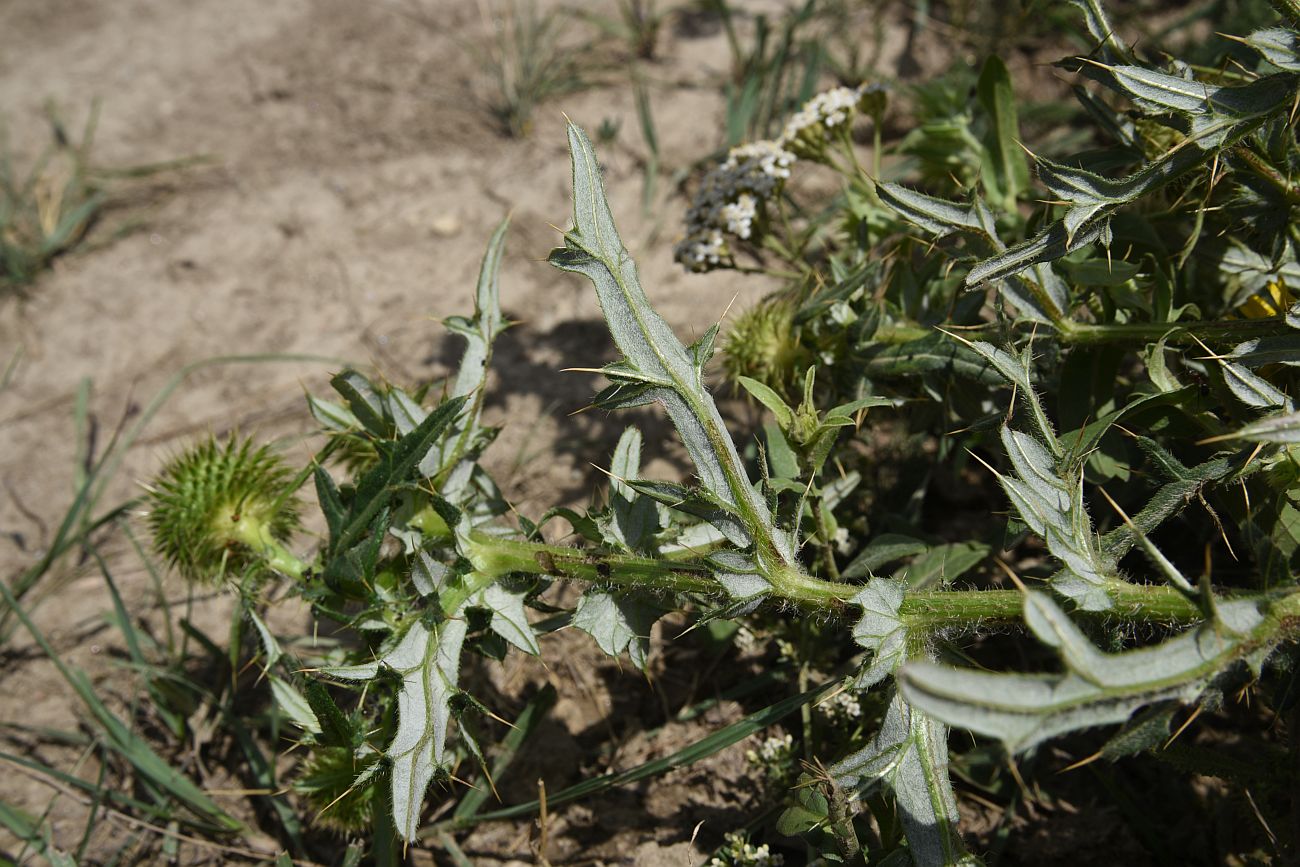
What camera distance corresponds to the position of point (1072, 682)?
1.35 meters

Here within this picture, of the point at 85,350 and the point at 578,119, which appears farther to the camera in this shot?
the point at 578,119

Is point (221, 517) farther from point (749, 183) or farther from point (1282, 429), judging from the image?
point (1282, 429)

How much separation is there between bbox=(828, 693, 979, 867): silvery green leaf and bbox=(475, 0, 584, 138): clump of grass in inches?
126

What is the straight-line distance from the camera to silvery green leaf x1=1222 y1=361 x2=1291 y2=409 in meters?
1.83

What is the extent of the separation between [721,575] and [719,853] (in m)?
0.79

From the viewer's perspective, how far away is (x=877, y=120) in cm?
295

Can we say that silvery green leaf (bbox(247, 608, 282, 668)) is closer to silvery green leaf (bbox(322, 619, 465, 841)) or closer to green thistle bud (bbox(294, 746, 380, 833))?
green thistle bud (bbox(294, 746, 380, 833))

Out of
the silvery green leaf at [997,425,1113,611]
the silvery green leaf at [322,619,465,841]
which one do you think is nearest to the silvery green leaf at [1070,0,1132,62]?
the silvery green leaf at [997,425,1113,611]

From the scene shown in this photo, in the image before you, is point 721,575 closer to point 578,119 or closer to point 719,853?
point 719,853

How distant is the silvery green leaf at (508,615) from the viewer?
2.02 m

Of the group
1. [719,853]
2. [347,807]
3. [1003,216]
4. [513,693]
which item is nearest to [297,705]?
[347,807]

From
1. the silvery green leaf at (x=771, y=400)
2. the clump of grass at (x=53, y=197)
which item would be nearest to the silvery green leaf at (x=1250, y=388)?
the silvery green leaf at (x=771, y=400)

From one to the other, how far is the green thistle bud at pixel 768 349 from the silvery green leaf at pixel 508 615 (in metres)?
0.77

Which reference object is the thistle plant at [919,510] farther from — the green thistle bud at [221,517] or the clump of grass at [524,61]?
the clump of grass at [524,61]
